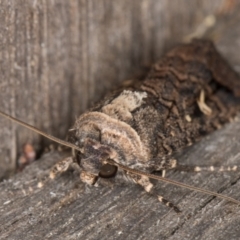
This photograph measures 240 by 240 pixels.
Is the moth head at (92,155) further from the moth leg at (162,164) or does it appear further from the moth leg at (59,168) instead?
the moth leg at (162,164)

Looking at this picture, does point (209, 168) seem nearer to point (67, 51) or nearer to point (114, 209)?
point (114, 209)

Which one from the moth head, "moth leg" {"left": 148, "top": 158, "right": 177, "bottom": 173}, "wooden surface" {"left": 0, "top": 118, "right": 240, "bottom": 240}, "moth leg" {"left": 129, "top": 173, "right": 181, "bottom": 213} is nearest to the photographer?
"wooden surface" {"left": 0, "top": 118, "right": 240, "bottom": 240}

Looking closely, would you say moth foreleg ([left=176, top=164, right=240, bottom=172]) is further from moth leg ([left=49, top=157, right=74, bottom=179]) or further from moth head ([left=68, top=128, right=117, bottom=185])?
moth leg ([left=49, top=157, right=74, bottom=179])

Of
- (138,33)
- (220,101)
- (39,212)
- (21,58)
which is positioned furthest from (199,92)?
(39,212)

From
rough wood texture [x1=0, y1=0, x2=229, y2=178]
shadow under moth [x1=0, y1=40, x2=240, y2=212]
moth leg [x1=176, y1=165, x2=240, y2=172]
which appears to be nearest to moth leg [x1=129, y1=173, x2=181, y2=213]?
shadow under moth [x1=0, y1=40, x2=240, y2=212]

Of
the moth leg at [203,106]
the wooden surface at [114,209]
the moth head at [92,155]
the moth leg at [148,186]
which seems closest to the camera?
the wooden surface at [114,209]

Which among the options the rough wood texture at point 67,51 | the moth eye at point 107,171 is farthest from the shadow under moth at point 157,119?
the rough wood texture at point 67,51

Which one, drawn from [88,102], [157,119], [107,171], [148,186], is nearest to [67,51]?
[88,102]
